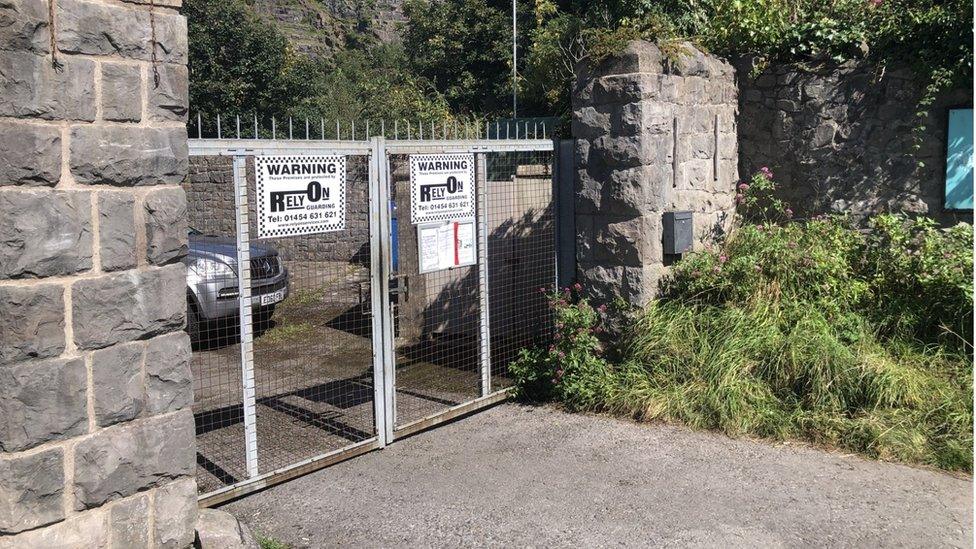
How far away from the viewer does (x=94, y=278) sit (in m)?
3.47

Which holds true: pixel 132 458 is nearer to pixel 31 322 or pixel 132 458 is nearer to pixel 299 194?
pixel 31 322

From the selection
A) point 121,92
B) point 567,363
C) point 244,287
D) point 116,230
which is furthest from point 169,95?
point 567,363

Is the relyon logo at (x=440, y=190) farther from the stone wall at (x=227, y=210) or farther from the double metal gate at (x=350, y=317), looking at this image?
the stone wall at (x=227, y=210)

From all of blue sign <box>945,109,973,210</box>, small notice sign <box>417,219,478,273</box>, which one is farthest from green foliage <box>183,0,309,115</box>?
blue sign <box>945,109,973,210</box>

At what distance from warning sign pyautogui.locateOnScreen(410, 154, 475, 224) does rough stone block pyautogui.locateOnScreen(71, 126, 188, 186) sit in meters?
2.28

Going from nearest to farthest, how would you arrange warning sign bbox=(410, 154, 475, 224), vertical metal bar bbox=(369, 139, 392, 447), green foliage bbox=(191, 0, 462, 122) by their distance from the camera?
vertical metal bar bbox=(369, 139, 392, 447), warning sign bbox=(410, 154, 475, 224), green foliage bbox=(191, 0, 462, 122)

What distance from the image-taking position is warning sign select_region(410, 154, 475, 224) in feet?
19.6

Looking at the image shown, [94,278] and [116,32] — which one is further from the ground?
[116,32]

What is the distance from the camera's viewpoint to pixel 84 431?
11.4 ft

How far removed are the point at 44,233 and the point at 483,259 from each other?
366 centimetres

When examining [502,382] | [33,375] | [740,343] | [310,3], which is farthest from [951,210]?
[310,3]

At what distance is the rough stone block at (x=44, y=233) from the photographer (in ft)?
10.6

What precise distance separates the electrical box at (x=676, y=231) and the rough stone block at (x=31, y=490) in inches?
185

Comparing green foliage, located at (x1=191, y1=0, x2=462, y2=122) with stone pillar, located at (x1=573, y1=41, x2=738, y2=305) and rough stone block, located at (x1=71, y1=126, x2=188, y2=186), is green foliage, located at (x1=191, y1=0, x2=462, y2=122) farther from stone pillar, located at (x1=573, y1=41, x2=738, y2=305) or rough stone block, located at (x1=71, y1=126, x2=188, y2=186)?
rough stone block, located at (x1=71, y1=126, x2=188, y2=186)
